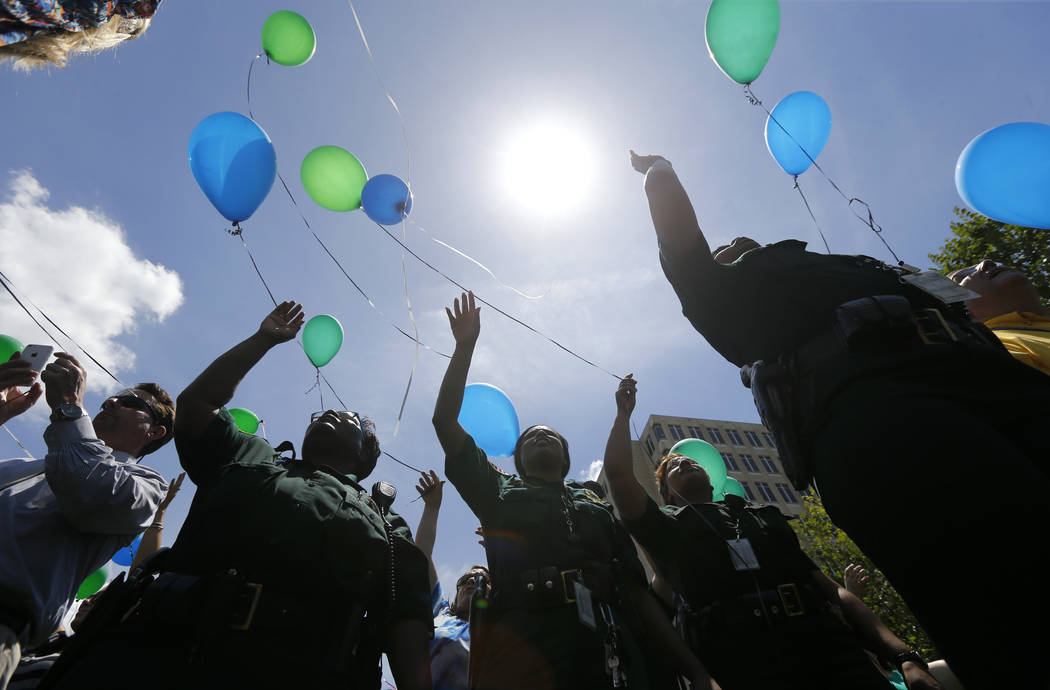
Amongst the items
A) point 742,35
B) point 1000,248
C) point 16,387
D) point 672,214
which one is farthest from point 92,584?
point 1000,248

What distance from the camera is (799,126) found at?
16.0 ft

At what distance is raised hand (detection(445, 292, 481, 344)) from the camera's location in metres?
2.71

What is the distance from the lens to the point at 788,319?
57.7 inches

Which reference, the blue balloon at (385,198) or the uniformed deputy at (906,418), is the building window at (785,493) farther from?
the uniformed deputy at (906,418)

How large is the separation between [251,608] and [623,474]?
191 cm

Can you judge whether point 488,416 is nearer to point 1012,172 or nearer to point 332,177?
point 332,177

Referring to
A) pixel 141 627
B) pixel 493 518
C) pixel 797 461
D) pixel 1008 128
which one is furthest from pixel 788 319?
pixel 1008 128

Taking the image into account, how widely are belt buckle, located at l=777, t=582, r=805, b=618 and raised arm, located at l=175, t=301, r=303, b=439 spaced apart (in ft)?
8.69

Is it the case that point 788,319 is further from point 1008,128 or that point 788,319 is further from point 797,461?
point 1008,128

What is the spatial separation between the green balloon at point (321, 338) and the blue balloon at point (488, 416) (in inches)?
71.1

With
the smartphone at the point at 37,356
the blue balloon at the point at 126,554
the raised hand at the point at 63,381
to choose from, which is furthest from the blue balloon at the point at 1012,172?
the blue balloon at the point at 126,554

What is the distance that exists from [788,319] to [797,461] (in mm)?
417

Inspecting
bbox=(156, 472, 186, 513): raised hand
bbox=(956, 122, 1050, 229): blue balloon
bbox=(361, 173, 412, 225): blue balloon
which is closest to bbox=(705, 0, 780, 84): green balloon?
bbox=(956, 122, 1050, 229): blue balloon

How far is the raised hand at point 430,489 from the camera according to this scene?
4062 millimetres
